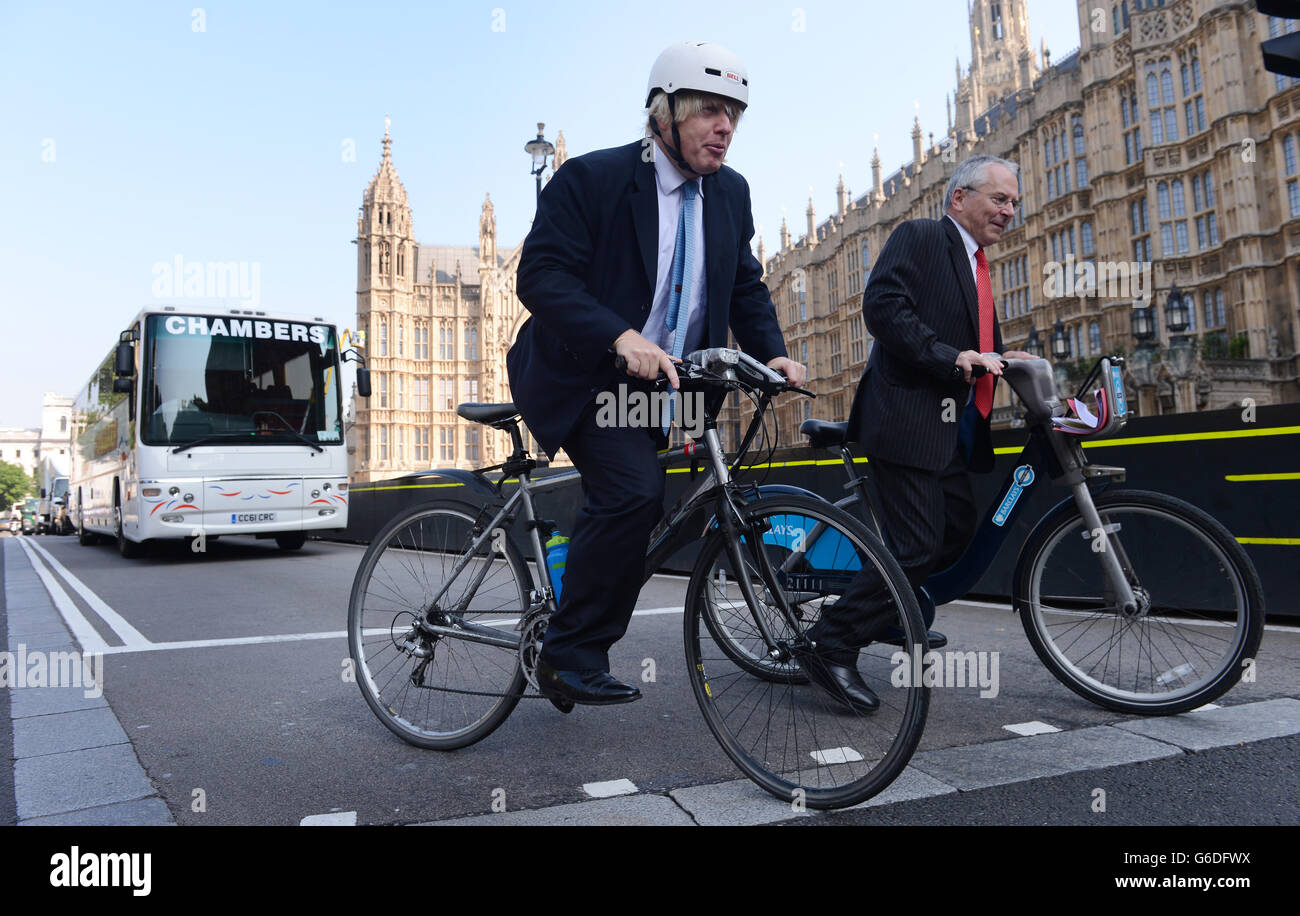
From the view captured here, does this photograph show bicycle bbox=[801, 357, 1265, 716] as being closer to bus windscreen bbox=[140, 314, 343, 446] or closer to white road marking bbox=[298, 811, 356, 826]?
white road marking bbox=[298, 811, 356, 826]

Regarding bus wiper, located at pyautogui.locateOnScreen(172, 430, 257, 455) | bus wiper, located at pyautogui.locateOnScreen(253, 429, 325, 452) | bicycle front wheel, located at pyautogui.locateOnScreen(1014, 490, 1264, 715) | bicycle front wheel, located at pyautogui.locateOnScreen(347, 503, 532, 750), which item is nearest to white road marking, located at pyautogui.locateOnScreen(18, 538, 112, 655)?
bus wiper, located at pyautogui.locateOnScreen(172, 430, 257, 455)

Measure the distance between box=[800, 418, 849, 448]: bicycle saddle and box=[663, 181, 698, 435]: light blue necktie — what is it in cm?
90

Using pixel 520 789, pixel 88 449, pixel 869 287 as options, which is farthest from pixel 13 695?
pixel 88 449

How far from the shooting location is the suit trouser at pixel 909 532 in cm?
251

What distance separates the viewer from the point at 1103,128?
32156 mm

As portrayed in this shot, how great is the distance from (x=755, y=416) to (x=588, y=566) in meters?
0.60

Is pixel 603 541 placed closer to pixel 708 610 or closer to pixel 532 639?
pixel 532 639

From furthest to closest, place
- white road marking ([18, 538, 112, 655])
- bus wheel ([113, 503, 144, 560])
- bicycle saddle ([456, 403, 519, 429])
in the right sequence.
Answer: bus wheel ([113, 503, 144, 560]) → white road marking ([18, 538, 112, 655]) → bicycle saddle ([456, 403, 519, 429])

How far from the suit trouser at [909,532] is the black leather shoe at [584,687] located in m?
0.53

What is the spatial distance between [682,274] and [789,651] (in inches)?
43.1

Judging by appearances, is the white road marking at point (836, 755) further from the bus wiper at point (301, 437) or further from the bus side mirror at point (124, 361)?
the bus side mirror at point (124, 361)

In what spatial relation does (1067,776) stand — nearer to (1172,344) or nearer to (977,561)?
(977,561)

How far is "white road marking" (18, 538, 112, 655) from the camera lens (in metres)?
4.96

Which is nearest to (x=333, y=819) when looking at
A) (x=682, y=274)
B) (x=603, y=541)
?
(x=603, y=541)
